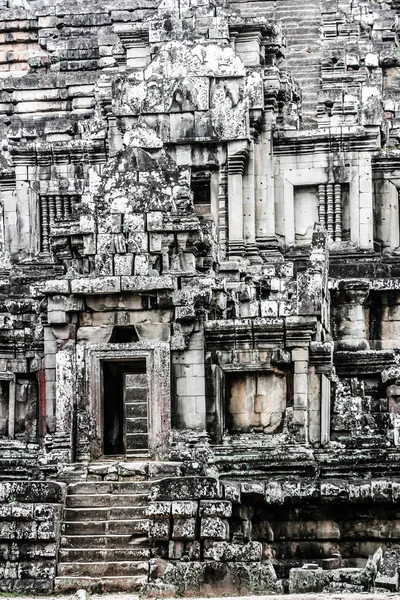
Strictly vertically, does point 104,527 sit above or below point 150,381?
below

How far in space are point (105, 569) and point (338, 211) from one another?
12.4 meters

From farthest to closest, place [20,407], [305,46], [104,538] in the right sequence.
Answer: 1. [305,46]
2. [20,407]
3. [104,538]

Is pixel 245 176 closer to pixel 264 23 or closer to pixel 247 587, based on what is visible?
pixel 264 23

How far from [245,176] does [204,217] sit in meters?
1.24

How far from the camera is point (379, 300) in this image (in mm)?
36375

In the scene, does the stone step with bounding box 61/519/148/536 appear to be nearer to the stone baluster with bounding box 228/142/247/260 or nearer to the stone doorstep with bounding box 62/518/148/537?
the stone doorstep with bounding box 62/518/148/537

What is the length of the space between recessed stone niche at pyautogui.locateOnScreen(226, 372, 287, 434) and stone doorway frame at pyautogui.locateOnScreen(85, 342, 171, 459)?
145 cm

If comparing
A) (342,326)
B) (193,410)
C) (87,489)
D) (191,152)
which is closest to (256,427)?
(193,410)

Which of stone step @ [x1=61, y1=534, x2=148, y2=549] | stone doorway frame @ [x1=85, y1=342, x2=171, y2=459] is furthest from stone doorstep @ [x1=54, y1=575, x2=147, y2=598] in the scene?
stone doorway frame @ [x1=85, y1=342, x2=171, y2=459]

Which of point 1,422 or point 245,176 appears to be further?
point 245,176

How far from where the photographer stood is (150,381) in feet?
97.1

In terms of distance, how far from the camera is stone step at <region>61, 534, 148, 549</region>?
90.8ft

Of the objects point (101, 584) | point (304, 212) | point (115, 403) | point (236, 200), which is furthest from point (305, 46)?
point (101, 584)

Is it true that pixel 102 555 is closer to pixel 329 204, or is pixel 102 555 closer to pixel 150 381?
pixel 150 381
